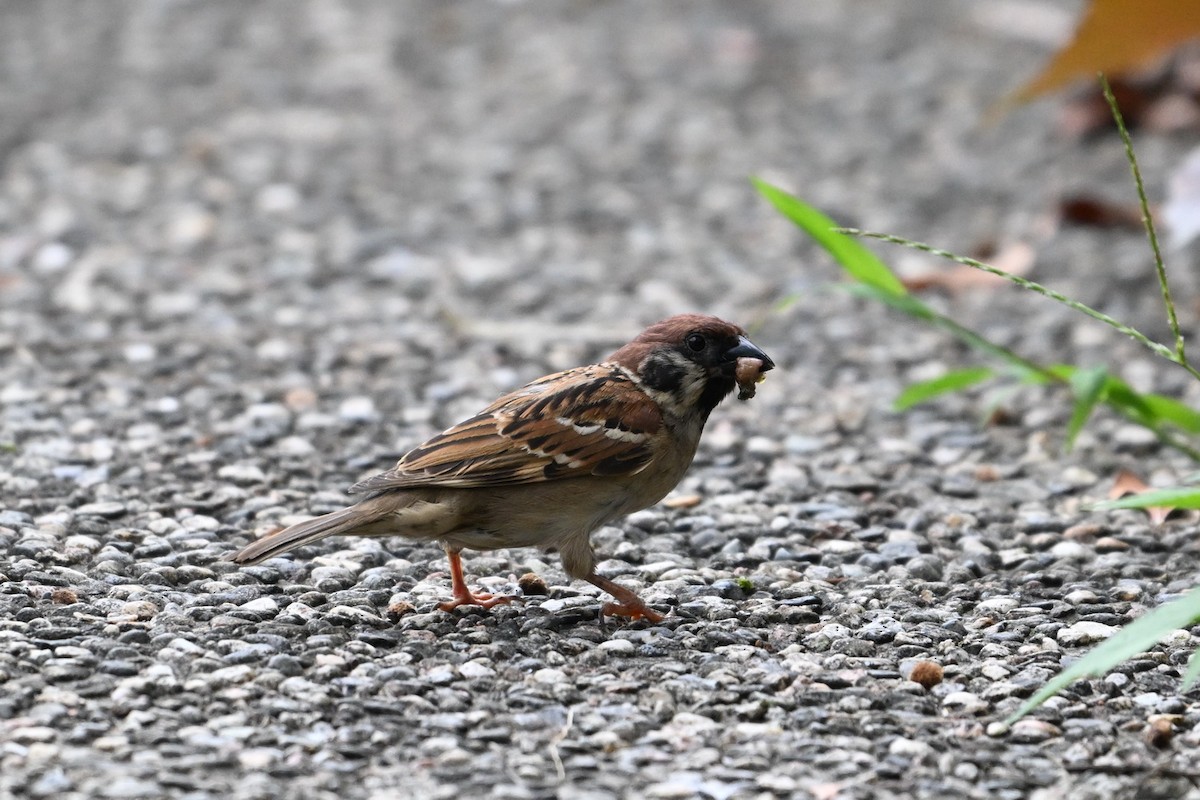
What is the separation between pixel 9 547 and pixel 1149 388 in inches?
183

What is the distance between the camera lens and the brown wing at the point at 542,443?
4.62 metres

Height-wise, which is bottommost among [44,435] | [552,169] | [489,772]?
[489,772]

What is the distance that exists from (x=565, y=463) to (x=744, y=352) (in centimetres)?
66

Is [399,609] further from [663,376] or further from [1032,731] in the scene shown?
[1032,731]

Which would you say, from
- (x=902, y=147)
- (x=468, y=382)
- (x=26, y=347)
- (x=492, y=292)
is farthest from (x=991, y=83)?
(x=26, y=347)

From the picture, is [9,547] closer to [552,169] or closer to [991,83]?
[552,169]

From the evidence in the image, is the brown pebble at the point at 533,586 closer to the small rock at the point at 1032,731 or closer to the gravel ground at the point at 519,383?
the gravel ground at the point at 519,383

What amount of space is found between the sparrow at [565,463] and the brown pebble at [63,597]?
48cm

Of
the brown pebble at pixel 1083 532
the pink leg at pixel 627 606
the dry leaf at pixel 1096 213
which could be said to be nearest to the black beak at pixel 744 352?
the pink leg at pixel 627 606

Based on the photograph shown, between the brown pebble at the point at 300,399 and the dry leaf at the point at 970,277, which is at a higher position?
the dry leaf at the point at 970,277

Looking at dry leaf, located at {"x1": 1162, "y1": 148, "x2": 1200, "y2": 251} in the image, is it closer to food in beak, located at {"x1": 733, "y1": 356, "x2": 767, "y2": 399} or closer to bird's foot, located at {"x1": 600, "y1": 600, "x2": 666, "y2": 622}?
food in beak, located at {"x1": 733, "y1": 356, "x2": 767, "y2": 399}

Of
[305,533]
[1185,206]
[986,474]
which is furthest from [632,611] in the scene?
[1185,206]

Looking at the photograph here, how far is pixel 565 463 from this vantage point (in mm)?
4684

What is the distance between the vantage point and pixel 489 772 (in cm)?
362
